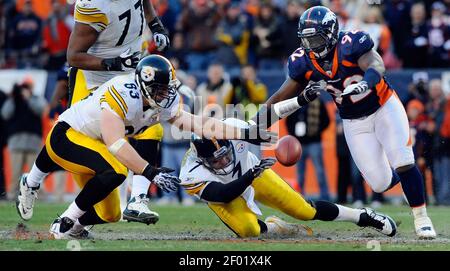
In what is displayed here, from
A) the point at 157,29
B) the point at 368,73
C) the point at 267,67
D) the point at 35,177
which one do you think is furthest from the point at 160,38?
the point at 267,67

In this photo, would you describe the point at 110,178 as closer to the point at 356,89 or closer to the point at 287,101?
the point at 287,101

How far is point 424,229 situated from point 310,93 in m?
1.42

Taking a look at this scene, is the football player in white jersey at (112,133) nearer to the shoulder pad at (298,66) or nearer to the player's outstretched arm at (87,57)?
the player's outstretched arm at (87,57)

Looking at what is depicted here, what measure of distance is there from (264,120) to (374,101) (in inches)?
36.0

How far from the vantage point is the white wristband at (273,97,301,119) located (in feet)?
25.4

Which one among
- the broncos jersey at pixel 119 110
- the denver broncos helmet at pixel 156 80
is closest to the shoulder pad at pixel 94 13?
the broncos jersey at pixel 119 110

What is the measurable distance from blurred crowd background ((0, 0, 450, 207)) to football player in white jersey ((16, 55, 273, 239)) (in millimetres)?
4426

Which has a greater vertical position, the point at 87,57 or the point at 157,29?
the point at 157,29

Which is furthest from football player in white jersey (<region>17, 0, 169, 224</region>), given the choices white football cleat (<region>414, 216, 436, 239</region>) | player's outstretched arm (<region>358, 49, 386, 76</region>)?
white football cleat (<region>414, 216, 436, 239</region>)

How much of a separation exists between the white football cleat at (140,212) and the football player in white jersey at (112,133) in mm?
219

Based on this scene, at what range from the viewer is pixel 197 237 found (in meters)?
7.80

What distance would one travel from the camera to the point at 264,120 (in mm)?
7898

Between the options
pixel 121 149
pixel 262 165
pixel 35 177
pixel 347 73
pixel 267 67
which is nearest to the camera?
pixel 121 149

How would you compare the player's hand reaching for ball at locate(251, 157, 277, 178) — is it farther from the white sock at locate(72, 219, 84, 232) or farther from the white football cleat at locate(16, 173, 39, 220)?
the white football cleat at locate(16, 173, 39, 220)
